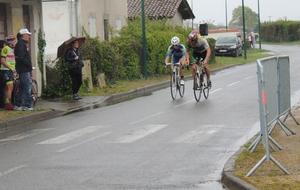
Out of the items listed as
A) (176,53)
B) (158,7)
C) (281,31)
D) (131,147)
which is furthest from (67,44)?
(281,31)

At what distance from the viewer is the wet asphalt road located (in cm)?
872

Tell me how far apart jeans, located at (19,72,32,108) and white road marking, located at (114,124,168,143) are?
14.6ft

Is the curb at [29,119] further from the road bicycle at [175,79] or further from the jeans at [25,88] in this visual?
the road bicycle at [175,79]

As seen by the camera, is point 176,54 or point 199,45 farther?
point 176,54

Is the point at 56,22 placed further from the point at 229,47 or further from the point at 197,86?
the point at 229,47

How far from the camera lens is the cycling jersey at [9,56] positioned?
17.0 m

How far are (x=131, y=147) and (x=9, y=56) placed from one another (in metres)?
6.98

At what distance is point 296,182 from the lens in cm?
788

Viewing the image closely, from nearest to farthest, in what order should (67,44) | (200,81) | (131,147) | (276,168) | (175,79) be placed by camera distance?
(276,168) < (131,147) < (200,81) < (175,79) < (67,44)

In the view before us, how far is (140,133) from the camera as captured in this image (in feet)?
42.2

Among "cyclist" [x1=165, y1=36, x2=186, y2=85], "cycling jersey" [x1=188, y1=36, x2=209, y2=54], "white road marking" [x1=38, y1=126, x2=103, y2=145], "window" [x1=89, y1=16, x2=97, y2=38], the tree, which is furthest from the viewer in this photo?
the tree

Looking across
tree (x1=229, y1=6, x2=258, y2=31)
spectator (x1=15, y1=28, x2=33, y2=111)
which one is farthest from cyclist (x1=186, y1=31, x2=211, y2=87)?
tree (x1=229, y1=6, x2=258, y2=31)

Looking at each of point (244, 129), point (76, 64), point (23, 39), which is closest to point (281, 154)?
point (244, 129)

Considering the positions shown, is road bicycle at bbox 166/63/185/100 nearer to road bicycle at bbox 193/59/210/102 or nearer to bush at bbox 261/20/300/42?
road bicycle at bbox 193/59/210/102
